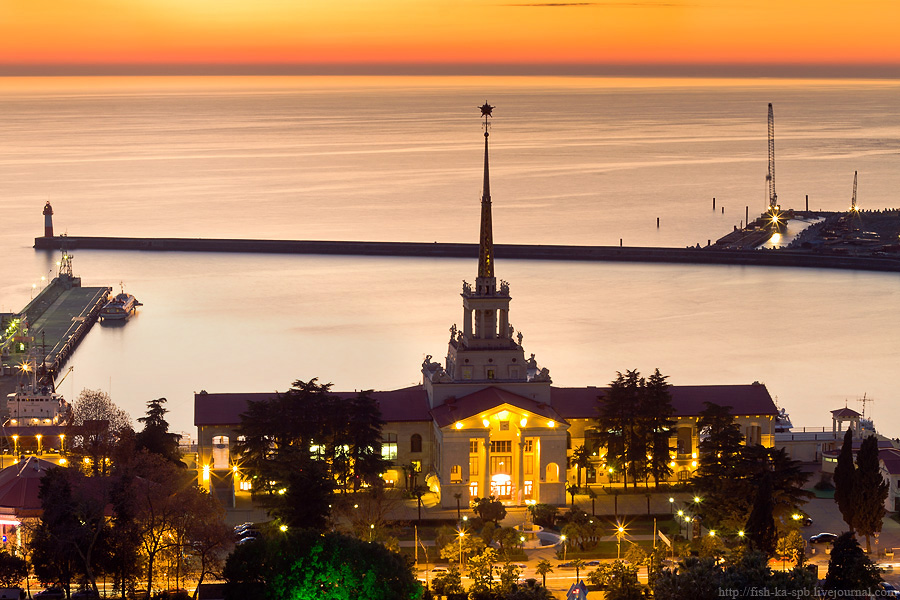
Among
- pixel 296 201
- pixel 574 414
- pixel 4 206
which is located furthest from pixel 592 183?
pixel 574 414

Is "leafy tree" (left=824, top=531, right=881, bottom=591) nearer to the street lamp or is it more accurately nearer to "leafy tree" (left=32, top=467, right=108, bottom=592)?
the street lamp

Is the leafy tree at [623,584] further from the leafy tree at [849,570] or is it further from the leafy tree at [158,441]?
the leafy tree at [158,441]

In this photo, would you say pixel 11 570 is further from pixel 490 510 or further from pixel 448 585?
pixel 490 510

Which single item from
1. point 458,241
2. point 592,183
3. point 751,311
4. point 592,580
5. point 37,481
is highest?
point 592,183

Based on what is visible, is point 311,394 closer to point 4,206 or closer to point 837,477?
point 837,477

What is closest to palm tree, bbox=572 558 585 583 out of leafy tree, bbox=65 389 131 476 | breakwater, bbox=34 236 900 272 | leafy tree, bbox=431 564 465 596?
leafy tree, bbox=431 564 465 596
